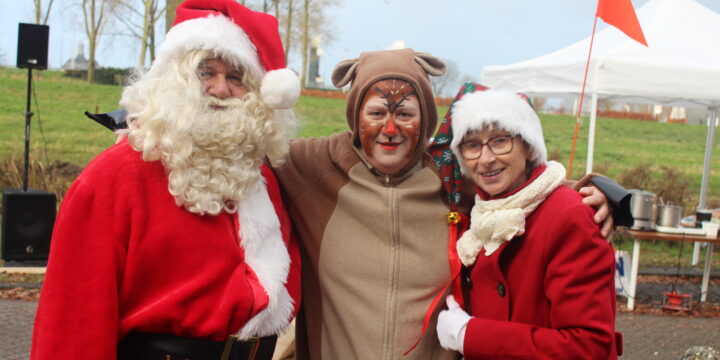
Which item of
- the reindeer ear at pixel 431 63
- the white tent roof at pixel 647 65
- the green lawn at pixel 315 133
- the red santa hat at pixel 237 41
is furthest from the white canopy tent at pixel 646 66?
the red santa hat at pixel 237 41

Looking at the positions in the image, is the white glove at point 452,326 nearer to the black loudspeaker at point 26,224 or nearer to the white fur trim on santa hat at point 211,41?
the white fur trim on santa hat at point 211,41

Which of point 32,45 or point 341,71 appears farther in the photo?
point 32,45

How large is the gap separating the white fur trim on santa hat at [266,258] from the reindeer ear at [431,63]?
2.87 ft

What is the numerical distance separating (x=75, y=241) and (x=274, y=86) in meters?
0.82

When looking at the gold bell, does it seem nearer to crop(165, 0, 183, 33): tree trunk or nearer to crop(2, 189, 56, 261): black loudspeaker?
crop(165, 0, 183, 33): tree trunk

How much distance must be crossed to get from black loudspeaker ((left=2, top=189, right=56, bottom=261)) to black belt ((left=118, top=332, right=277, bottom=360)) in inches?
247

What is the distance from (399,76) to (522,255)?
2.79ft

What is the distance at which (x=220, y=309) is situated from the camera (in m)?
2.06

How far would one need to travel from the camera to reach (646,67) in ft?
22.1

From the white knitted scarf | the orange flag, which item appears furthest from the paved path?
the white knitted scarf

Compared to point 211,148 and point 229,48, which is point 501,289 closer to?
point 211,148

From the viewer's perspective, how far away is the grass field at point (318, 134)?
471 inches

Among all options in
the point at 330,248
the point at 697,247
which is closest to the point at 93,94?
the point at 697,247

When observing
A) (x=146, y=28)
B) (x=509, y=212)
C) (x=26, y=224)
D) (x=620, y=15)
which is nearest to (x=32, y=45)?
(x=26, y=224)
